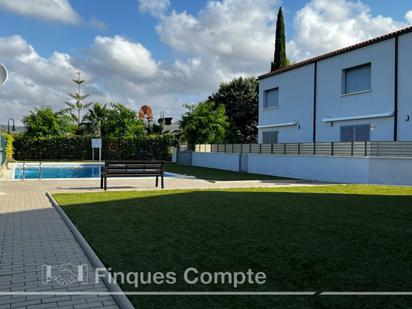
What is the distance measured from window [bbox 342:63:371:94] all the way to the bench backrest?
11.8 metres

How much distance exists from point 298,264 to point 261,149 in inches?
755

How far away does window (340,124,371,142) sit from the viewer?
2014 cm

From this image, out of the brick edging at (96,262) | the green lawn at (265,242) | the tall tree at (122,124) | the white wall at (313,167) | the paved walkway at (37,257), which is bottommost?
the paved walkway at (37,257)

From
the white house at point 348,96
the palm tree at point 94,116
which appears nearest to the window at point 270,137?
the white house at point 348,96

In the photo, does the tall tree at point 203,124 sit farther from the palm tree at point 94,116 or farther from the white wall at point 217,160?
the palm tree at point 94,116

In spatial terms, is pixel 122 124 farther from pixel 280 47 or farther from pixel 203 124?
pixel 280 47

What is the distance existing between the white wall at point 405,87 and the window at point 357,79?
1.99m

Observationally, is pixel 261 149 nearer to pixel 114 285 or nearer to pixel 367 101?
pixel 367 101

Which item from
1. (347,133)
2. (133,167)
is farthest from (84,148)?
(133,167)

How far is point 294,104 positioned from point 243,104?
19981 mm

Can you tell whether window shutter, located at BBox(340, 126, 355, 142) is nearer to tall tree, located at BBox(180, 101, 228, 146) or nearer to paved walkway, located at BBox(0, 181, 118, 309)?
tall tree, located at BBox(180, 101, 228, 146)

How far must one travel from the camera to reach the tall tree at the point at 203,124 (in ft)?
107

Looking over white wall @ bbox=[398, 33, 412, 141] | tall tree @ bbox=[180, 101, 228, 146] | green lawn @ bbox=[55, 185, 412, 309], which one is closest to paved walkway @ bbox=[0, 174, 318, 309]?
green lawn @ bbox=[55, 185, 412, 309]

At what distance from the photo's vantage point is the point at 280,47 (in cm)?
3747
